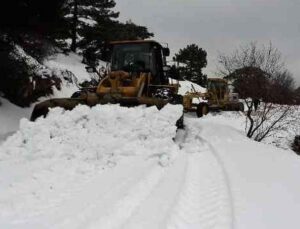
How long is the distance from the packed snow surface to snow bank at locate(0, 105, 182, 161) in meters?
0.02

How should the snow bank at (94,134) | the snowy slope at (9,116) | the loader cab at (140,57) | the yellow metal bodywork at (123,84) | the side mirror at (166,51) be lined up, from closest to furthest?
the snow bank at (94,134)
the snowy slope at (9,116)
the yellow metal bodywork at (123,84)
the loader cab at (140,57)
the side mirror at (166,51)

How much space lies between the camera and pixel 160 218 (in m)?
5.65

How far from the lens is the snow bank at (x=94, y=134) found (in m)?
9.28

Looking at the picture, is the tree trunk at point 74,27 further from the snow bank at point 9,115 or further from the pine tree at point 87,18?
the snow bank at point 9,115

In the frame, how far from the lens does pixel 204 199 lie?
6570 millimetres

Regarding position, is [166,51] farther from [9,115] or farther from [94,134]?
[94,134]

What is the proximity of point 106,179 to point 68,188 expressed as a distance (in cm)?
79

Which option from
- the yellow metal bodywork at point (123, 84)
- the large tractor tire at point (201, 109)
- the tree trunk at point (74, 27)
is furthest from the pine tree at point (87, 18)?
the yellow metal bodywork at point (123, 84)

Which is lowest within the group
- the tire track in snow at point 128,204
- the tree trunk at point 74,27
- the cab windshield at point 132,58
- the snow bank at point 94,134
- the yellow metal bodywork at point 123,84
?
the tire track in snow at point 128,204

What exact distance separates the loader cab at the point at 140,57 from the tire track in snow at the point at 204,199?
6.01 meters

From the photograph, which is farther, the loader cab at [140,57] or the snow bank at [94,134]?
the loader cab at [140,57]

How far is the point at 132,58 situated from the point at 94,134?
606 centimetres

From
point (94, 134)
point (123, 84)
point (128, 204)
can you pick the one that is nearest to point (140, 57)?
point (123, 84)

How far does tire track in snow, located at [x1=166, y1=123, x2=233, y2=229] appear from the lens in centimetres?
558
